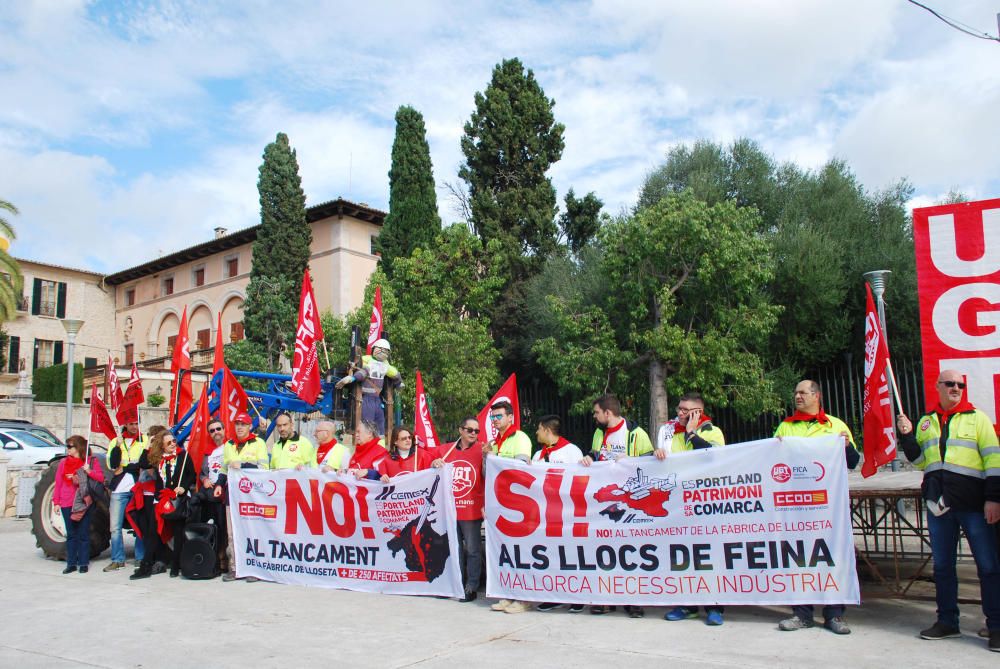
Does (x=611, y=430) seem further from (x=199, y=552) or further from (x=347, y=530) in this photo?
(x=199, y=552)

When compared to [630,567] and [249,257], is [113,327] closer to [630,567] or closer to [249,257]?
[249,257]

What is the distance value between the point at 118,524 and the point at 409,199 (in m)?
21.3

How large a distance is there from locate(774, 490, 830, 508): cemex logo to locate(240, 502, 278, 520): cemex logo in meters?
5.54

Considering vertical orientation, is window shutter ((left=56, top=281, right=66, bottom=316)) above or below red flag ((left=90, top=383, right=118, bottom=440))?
above

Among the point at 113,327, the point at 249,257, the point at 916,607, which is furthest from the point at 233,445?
the point at 113,327

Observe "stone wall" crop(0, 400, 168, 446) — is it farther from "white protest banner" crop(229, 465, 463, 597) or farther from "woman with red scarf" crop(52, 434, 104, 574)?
"white protest banner" crop(229, 465, 463, 597)

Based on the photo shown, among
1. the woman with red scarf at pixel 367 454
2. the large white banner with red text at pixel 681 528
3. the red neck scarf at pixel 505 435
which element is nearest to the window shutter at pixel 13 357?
the woman with red scarf at pixel 367 454

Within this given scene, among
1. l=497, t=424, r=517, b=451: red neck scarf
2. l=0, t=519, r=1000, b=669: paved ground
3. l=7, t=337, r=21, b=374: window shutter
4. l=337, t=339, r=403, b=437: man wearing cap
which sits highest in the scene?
l=7, t=337, r=21, b=374: window shutter

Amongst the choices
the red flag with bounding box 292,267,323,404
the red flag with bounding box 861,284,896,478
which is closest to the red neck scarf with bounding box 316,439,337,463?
the red flag with bounding box 292,267,323,404

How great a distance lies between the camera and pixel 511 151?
89.0 feet

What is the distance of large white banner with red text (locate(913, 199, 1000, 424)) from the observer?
22.8 ft

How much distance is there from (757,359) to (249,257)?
32.4m

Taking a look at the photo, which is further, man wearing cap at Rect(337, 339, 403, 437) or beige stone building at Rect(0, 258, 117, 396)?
beige stone building at Rect(0, 258, 117, 396)

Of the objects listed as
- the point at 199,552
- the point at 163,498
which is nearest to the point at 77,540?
the point at 163,498
